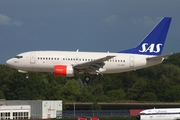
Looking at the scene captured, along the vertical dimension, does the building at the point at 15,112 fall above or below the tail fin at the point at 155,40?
below

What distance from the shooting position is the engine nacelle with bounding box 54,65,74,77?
74.8m

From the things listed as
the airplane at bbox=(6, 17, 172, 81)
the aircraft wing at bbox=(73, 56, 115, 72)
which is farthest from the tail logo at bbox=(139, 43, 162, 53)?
the aircraft wing at bbox=(73, 56, 115, 72)

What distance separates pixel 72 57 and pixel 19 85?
62915 mm

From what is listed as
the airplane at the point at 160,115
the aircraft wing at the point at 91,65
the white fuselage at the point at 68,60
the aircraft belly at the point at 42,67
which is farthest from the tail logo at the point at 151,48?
the aircraft belly at the point at 42,67

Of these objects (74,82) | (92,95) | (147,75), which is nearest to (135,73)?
(147,75)

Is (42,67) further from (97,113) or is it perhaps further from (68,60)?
(97,113)

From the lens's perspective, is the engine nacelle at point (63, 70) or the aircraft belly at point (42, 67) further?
the aircraft belly at point (42, 67)

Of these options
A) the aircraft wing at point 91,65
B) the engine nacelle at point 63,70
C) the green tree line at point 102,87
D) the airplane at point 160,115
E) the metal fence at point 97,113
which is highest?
the green tree line at point 102,87

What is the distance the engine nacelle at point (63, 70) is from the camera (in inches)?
2945

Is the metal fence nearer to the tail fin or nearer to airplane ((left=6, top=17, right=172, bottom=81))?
airplane ((left=6, top=17, right=172, bottom=81))

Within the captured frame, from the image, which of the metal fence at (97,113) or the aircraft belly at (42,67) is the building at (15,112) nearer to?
the metal fence at (97,113)

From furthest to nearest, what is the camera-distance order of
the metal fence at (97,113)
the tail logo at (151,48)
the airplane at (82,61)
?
the metal fence at (97,113), the tail logo at (151,48), the airplane at (82,61)

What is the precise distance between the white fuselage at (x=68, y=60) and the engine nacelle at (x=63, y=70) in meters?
0.81

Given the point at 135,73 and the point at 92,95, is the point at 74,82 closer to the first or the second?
the point at 92,95
